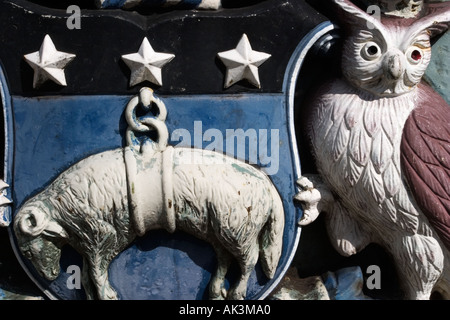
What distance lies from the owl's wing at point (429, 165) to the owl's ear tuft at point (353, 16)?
221 mm

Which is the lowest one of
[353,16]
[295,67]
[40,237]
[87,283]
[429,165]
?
[87,283]

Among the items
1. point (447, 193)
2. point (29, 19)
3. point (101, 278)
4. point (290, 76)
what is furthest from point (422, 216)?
point (29, 19)

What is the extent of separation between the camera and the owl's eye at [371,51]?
2.14m

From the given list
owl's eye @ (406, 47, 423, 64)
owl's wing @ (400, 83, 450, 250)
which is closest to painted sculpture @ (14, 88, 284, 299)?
owl's wing @ (400, 83, 450, 250)

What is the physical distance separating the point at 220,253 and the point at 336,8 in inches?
24.0

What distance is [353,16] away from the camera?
7.04 feet

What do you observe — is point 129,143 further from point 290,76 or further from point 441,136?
point 441,136

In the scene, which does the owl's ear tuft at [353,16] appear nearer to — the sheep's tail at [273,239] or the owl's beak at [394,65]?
the owl's beak at [394,65]

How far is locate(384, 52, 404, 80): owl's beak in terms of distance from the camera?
2105 mm

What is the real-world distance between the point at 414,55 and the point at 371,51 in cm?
10

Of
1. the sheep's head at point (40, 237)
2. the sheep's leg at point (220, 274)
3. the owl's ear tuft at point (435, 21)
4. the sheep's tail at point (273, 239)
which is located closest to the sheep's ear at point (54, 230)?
the sheep's head at point (40, 237)

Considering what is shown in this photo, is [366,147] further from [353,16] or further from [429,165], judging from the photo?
[353,16]

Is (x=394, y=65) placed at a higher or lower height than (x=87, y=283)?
higher

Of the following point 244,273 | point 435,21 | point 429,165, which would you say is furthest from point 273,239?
point 435,21
